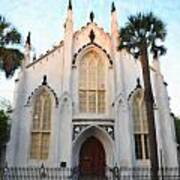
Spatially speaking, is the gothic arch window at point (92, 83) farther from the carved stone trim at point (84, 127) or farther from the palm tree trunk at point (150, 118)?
the palm tree trunk at point (150, 118)

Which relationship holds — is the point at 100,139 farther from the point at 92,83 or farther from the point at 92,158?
the point at 92,83

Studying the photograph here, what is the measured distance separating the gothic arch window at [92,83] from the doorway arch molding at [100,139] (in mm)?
1488

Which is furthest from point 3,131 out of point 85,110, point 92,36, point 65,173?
point 92,36

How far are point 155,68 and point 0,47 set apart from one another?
11837mm

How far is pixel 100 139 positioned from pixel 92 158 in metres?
1.49

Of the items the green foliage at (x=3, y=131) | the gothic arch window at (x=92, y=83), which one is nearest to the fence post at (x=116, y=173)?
the gothic arch window at (x=92, y=83)

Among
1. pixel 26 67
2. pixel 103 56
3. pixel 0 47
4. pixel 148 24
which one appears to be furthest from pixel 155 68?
pixel 0 47

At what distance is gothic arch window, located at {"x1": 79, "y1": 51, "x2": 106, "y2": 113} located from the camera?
75.6 feet

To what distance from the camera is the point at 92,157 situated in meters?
22.5

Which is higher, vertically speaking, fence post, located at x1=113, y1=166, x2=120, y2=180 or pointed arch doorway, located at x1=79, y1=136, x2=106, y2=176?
pointed arch doorway, located at x1=79, y1=136, x2=106, y2=176

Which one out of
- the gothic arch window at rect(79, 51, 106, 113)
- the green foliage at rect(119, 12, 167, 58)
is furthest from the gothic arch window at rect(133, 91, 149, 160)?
the green foliage at rect(119, 12, 167, 58)

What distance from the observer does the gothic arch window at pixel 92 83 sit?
23.0 m

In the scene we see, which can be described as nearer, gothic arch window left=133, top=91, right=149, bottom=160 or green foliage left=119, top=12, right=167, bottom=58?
green foliage left=119, top=12, right=167, bottom=58

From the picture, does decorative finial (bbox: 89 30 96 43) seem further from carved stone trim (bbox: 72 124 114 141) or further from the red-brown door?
the red-brown door
